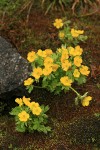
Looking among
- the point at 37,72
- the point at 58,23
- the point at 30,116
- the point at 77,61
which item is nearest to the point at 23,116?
the point at 30,116

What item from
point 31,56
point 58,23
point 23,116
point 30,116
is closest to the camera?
point 23,116

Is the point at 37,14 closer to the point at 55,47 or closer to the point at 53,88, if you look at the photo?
the point at 55,47

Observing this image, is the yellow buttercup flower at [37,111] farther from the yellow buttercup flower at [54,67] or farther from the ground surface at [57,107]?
the yellow buttercup flower at [54,67]

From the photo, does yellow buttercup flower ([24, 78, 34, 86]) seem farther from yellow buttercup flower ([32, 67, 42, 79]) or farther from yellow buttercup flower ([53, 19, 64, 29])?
yellow buttercup flower ([53, 19, 64, 29])

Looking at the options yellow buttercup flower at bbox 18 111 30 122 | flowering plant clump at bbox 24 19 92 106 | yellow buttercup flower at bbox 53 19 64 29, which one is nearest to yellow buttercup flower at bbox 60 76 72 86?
flowering plant clump at bbox 24 19 92 106

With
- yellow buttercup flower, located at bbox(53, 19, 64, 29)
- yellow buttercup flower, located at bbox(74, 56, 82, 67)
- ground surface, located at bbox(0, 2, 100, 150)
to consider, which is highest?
yellow buttercup flower, located at bbox(53, 19, 64, 29)

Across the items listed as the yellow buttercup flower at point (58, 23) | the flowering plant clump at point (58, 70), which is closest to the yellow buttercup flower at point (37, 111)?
the flowering plant clump at point (58, 70)

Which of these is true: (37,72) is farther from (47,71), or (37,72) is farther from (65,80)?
(65,80)
